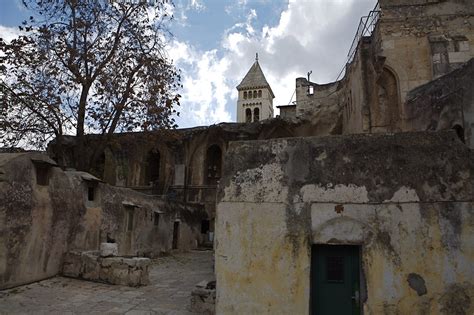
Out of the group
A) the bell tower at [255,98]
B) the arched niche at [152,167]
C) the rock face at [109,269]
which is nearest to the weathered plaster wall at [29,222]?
the rock face at [109,269]

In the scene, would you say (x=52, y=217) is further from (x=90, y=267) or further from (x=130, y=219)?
(x=130, y=219)

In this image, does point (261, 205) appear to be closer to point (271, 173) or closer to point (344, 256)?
point (271, 173)

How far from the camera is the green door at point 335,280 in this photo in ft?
16.3

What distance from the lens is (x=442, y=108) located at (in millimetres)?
8180

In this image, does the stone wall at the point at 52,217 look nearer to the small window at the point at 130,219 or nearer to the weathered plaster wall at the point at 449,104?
the small window at the point at 130,219

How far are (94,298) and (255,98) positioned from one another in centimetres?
5333

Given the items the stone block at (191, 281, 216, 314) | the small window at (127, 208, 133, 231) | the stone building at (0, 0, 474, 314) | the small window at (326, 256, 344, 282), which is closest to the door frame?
the stone building at (0, 0, 474, 314)

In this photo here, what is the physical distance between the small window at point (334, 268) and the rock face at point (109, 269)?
5.36 meters

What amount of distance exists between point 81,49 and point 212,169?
1258 cm

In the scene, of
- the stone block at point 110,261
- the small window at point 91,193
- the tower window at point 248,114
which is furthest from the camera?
the tower window at point 248,114

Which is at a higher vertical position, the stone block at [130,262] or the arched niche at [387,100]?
the arched niche at [387,100]

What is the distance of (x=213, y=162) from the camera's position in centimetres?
2509

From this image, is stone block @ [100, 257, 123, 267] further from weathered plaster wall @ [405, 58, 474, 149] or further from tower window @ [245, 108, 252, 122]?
tower window @ [245, 108, 252, 122]

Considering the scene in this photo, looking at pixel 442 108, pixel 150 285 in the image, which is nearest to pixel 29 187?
pixel 150 285
